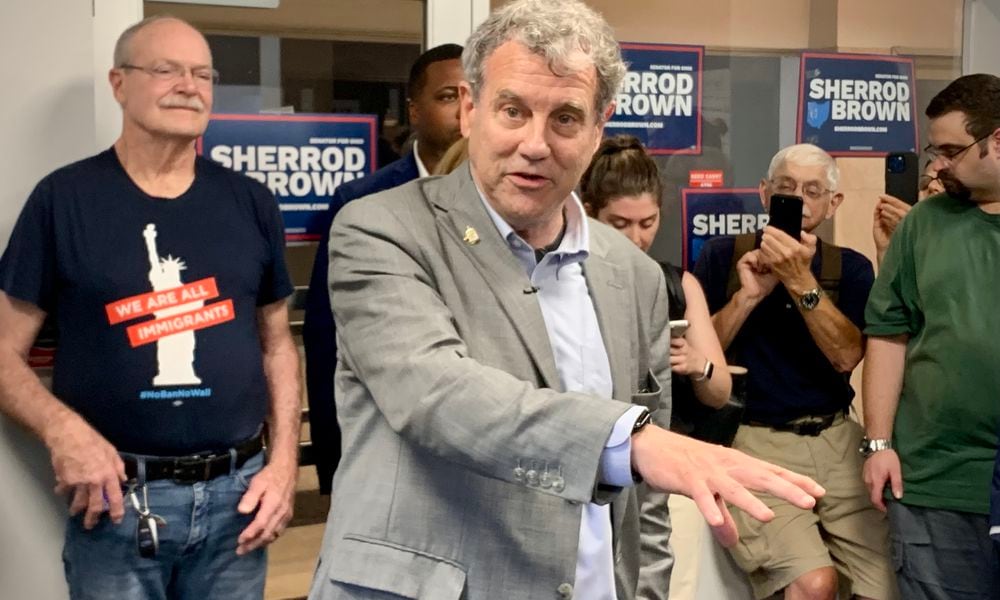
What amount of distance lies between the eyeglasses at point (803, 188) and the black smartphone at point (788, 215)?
0.60 ft

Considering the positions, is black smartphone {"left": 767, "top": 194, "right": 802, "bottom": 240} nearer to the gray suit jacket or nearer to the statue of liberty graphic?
the statue of liberty graphic

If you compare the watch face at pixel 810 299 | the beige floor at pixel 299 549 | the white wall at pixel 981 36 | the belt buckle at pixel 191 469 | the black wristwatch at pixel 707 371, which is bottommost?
the beige floor at pixel 299 549

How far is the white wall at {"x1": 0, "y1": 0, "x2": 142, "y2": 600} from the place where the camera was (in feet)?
9.29

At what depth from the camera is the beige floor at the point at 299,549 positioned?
350 cm

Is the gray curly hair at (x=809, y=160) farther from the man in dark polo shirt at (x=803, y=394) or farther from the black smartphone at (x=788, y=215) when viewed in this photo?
the black smartphone at (x=788, y=215)

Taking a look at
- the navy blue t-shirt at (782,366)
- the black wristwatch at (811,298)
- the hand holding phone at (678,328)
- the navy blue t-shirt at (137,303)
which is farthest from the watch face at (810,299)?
the navy blue t-shirt at (137,303)

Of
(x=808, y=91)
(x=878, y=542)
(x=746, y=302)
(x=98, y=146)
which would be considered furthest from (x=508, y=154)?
(x=808, y=91)

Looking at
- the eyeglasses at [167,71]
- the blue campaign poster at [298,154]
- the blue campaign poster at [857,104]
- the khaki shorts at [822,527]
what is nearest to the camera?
the eyeglasses at [167,71]

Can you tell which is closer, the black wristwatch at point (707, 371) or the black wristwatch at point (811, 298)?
the black wristwatch at point (707, 371)

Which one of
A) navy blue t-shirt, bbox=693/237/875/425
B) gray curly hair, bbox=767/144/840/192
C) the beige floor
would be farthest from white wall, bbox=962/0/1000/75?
the beige floor

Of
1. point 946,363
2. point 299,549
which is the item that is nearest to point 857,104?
point 946,363

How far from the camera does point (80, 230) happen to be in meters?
2.60

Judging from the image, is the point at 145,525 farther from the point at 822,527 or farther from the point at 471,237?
the point at 822,527

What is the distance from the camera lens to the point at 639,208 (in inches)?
121
